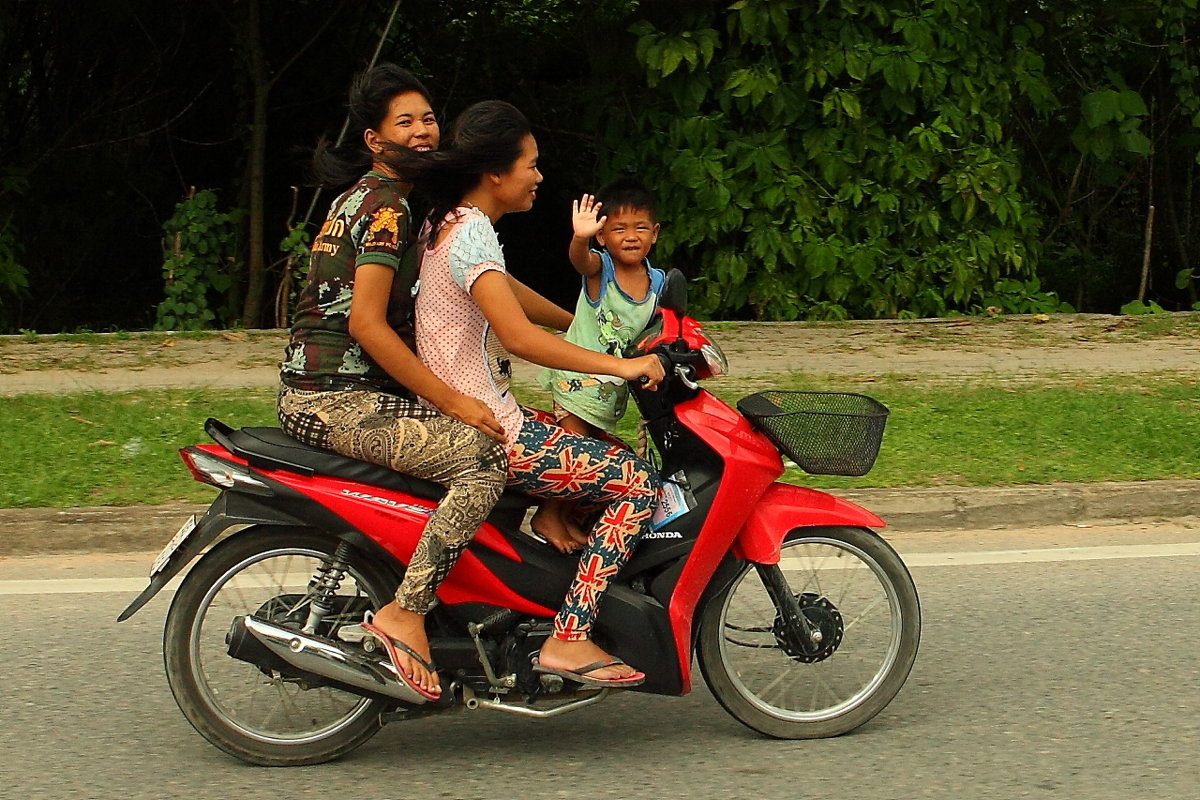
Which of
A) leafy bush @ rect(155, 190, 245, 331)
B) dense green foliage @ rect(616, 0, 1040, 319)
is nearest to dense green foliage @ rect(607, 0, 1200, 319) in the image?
dense green foliage @ rect(616, 0, 1040, 319)

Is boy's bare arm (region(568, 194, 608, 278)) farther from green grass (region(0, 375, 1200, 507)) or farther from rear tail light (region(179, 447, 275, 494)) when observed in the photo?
green grass (region(0, 375, 1200, 507))

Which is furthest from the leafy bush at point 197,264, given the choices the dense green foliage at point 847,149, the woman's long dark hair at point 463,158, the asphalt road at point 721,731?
the woman's long dark hair at point 463,158

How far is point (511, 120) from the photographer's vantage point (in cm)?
416

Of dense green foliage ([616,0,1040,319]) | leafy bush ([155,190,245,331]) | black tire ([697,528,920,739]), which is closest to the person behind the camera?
black tire ([697,528,920,739])

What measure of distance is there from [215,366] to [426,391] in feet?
21.2

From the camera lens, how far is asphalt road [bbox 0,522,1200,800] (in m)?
4.15

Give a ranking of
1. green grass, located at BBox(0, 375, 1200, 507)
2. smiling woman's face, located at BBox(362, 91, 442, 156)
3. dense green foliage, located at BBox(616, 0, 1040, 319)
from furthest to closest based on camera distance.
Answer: dense green foliage, located at BBox(616, 0, 1040, 319)
green grass, located at BBox(0, 375, 1200, 507)
smiling woman's face, located at BBox(362, 91, 442, 156)

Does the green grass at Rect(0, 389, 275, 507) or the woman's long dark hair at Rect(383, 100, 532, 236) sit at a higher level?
the woman's long dark hair at Rect(383, 100, 532, 236)

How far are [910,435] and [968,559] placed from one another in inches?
67.8

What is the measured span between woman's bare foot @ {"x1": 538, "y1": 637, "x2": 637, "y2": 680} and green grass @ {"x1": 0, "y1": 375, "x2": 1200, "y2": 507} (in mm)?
2928

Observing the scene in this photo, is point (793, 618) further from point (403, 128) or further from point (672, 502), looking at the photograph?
point (403, 128)

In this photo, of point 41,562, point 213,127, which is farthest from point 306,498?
point 213,127

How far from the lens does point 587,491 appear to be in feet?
13.8

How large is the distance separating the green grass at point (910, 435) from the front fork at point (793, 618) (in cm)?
258
